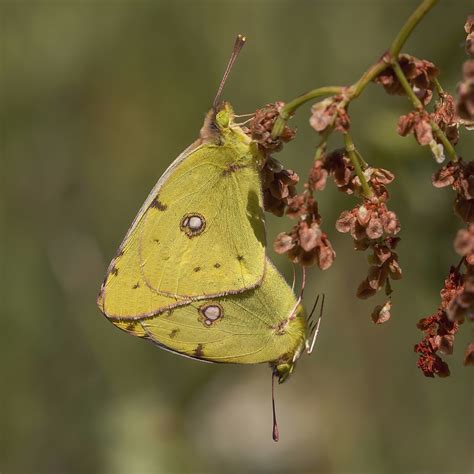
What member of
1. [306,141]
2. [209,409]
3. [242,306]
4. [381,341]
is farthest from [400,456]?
[242,306]

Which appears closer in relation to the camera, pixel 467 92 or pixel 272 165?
pixel 467 92

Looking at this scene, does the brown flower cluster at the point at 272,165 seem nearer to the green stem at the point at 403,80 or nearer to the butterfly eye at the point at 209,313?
the green stem at the point at 403,80

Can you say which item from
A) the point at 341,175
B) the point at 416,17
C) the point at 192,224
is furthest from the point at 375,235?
the point at 192,224

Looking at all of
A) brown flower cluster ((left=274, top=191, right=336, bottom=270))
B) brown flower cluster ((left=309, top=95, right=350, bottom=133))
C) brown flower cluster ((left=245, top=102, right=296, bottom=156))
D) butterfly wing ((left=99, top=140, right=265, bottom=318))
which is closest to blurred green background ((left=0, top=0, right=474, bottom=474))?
butterfly wing ((left=99, top=140, right=265, bottom=318))

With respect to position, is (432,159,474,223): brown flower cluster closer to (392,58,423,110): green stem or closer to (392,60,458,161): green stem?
(392,60,458,161): green stem

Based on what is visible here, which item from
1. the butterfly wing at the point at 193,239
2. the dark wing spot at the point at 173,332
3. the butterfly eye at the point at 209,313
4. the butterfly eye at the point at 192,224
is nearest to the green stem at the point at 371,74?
the butterfly wing at the point at 193,239

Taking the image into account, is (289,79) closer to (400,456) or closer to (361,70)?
(361,70)

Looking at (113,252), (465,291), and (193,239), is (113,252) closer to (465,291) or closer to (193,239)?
(193,239)
